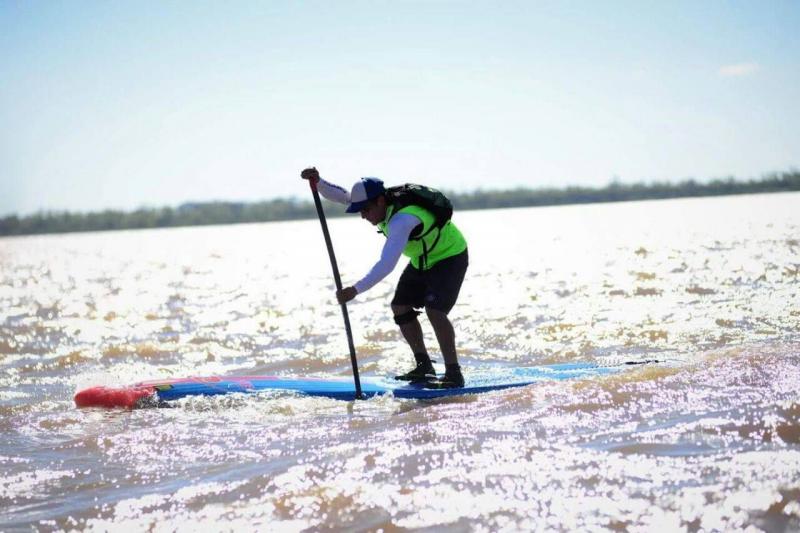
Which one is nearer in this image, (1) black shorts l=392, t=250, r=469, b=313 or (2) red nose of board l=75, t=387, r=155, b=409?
(1) black shorts l=392, t=250, r=469, b=313

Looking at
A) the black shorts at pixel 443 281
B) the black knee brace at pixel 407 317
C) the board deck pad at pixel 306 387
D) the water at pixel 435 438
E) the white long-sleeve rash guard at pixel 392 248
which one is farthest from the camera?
the black knee brace at pixel 407 317

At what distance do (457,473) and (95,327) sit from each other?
1214 cm

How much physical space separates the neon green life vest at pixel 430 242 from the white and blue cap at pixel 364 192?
0.18m

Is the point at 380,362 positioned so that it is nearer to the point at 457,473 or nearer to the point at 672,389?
the point at 672,389

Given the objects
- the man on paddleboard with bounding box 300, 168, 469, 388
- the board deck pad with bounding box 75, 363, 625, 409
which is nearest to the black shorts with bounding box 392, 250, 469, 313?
the man on paddleboard with bounding box 300, 168, 469, 388

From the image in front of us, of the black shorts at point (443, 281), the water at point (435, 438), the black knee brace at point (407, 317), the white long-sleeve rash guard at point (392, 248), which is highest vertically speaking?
the white long-sleeve rash guard at point (392, 248)

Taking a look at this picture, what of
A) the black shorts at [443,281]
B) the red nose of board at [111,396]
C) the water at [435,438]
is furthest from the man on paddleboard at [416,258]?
the red nose of board at [111,396]

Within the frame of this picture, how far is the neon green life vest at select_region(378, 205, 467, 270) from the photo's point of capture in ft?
24.4

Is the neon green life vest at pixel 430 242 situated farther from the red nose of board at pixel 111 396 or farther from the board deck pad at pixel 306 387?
the red nose of board at pixel 111 396

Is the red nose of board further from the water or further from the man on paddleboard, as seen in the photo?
the man on paddleboard

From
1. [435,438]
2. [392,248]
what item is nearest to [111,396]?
[392,248]

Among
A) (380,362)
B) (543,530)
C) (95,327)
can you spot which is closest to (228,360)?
(380,362)

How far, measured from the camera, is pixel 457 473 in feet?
15.9

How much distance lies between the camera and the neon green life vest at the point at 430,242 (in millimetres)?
7434
